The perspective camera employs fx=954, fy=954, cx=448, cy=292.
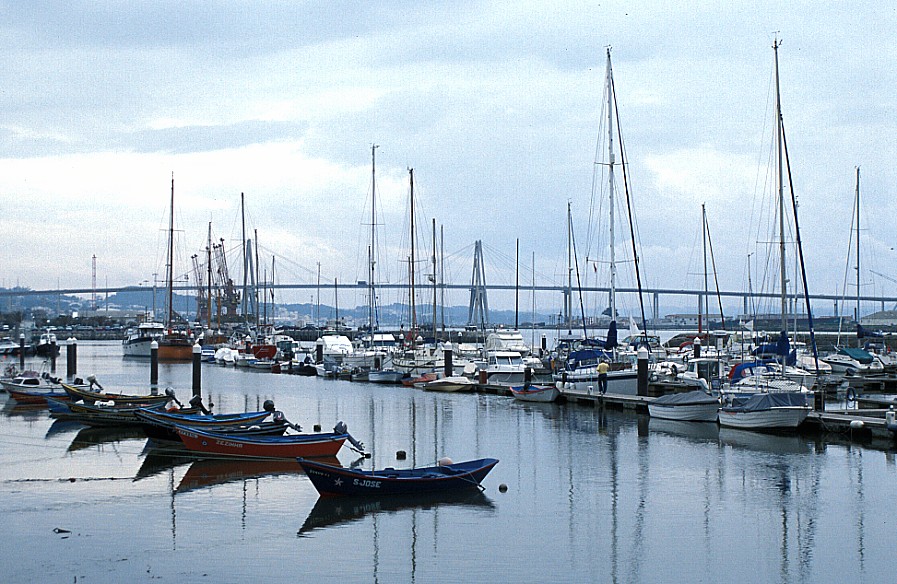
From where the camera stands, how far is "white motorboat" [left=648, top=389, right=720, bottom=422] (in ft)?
99.8

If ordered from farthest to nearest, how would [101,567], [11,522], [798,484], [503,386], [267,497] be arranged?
1. [503,386]
2. [798,484]
3. [267,497]
4. [11,522]
5. [101,567]

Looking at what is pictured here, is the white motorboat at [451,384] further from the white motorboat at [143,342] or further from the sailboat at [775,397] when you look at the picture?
the white motorboat at [143,342]

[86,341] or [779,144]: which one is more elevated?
[779,144]

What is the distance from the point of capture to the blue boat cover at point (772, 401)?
27.7 metres

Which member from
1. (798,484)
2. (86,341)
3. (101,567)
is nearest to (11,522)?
(101,567)

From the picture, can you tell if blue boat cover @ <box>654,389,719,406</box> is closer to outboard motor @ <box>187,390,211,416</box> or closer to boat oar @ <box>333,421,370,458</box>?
boat oar @ <box>333,421,370,458</box>

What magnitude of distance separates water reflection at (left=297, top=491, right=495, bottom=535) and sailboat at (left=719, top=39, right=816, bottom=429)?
11.9 m

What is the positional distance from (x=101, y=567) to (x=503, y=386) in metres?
30.6

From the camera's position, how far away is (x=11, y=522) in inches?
679

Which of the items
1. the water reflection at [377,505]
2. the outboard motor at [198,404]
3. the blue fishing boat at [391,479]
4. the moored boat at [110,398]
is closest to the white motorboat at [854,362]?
the outboard motor at [198,404]

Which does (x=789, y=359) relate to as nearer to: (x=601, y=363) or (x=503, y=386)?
(x=601, y=363)

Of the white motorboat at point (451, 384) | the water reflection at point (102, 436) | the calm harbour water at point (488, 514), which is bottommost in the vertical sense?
the calm harbour water at point (488, 514)

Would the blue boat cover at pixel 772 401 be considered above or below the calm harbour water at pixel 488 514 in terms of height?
above

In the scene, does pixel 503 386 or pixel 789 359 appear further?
pixel 503 386
